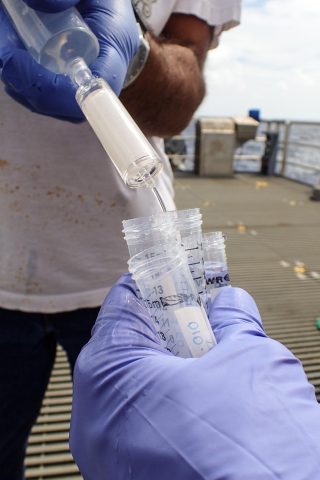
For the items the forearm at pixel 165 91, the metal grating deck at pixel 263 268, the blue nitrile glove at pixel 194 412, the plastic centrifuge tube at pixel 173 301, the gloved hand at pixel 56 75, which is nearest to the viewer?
the blue nitrile glove at pixel 194 412

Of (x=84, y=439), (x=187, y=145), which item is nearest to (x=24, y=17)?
(x=84, y=439)

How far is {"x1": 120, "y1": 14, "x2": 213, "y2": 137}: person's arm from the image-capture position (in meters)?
1.19

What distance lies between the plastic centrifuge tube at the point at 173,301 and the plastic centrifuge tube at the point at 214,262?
6.9 inches

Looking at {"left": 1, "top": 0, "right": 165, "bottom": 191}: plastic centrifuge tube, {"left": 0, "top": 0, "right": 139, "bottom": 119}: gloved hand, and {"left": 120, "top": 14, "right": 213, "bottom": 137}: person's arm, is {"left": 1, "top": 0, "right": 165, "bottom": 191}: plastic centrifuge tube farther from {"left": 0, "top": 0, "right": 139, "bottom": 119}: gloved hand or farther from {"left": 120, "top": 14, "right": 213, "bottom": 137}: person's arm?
{"left": 120, "top": 14, "right": 213, "bottom": 137}: person's arm

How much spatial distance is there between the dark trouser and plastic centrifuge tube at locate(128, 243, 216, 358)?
627 millimetres

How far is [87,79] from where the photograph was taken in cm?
79

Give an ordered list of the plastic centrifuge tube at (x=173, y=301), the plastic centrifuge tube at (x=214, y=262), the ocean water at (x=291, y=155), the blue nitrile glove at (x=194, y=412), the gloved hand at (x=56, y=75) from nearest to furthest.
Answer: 1. the blue nitrile glove at (x=194, y=412)
2. the plastic centrifuge tube at (x=173, y=301)
3. the gloved hand at (x=56, y=75)
4. the plastic centrifuge tube at (x=214, y=262)
5. the ocean water at (x=291, y=155)

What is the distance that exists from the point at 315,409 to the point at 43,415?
1891mm

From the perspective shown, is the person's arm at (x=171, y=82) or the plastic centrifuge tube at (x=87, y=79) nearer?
the plastic centrifuge tube at (x=87, y=79)

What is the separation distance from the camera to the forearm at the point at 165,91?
1188 mm

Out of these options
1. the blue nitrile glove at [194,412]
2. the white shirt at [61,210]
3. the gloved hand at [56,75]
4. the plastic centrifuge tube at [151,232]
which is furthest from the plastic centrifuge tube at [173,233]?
the white shirt at [61,210]

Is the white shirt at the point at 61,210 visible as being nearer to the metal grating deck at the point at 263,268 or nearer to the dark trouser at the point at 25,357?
the dark trouser at the point at 25,357

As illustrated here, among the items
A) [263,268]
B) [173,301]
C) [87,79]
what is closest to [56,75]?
[87,79]

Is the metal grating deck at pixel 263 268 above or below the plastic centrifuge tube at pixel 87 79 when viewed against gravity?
below
